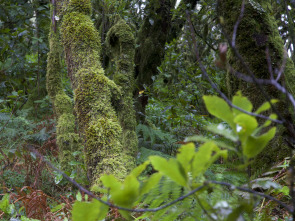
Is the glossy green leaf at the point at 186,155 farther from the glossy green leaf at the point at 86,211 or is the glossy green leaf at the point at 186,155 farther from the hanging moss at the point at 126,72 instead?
the hanging moss at the point at 126,72

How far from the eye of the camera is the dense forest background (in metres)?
0.57

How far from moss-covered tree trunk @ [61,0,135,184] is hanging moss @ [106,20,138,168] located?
687mm

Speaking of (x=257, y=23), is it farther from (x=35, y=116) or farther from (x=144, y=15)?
(x=35, y=116)

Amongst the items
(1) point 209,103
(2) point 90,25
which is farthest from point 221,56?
(2) point 90,25

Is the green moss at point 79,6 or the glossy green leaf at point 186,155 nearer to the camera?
the glossy green leaf at point 186,155

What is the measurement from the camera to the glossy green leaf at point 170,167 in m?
0.53

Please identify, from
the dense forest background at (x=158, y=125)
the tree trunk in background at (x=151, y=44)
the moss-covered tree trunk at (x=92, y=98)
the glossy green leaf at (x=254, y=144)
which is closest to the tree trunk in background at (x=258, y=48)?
the dense forest background at (x=158, y=125)

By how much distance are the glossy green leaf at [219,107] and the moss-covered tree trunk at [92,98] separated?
4.50 ft

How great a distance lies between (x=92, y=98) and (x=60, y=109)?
1816 mm

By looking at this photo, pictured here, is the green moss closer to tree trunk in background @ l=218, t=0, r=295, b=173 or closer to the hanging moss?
the hanging moss

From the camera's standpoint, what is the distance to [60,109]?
12.5 feet

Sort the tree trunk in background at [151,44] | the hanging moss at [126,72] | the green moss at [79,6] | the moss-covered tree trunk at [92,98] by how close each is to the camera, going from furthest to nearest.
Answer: the tree trunk in background at [151,44] < the hanging moss at [126,72] < the green moss at [79,6] < the moss-covered tree trunk at [92,98]

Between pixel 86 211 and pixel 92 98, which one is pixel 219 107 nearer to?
pixel 86 211

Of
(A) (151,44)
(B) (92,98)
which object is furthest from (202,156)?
(A) (151,44)
